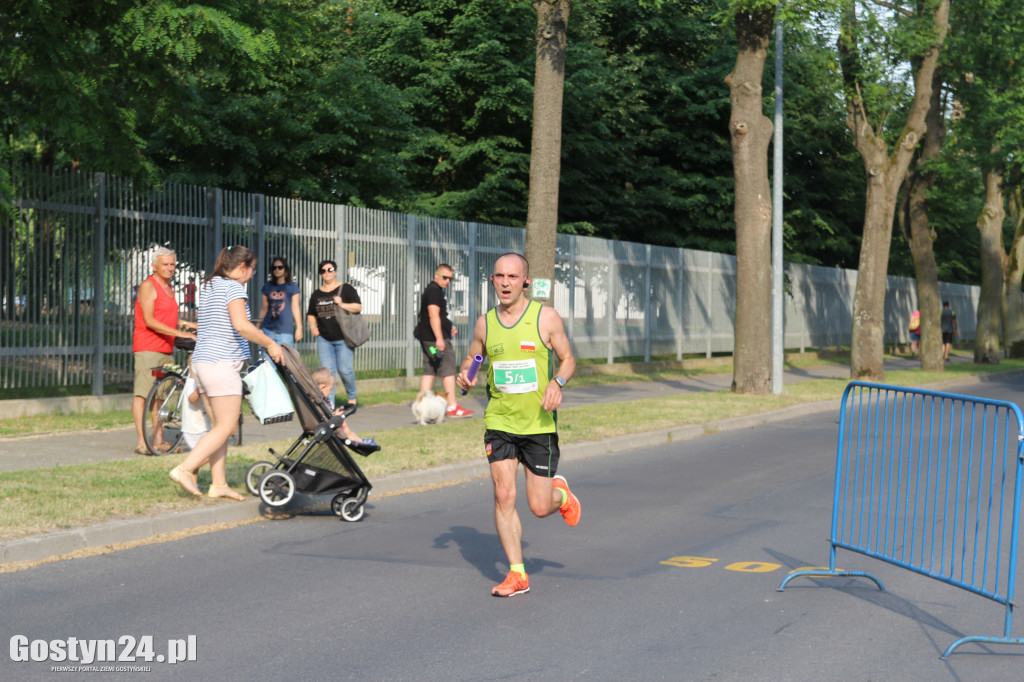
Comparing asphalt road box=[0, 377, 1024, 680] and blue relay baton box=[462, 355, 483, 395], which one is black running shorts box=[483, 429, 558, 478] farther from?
asphalt road box=[0, 377, 1024, 680]

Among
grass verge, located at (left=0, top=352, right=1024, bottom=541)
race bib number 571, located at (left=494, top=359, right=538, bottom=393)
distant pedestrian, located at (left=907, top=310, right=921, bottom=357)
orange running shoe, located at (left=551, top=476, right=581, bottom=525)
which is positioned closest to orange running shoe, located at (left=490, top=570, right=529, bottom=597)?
orange running shoe, located at (left=551, top=476, right=581, bottom=525)

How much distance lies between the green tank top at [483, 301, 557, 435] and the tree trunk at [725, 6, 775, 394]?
554 inches

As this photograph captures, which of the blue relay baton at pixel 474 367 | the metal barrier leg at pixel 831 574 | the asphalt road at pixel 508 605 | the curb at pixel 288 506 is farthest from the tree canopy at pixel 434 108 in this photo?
the metal barrier leg at pixel 831 574

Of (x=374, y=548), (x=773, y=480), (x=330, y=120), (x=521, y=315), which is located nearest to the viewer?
(x=521, y=315)

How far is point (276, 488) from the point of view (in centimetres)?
853

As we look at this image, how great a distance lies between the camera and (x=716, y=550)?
308 inches

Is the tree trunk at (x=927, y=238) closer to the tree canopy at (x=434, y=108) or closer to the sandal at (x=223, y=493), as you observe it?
the tree canopy at (x=434, y=108)

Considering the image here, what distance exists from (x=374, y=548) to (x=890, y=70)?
2282 centimetres

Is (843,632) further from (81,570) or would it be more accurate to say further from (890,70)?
(890,70)

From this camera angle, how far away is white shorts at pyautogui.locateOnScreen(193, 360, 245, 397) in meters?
8.72

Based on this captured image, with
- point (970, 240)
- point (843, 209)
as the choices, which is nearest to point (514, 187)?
point (843, 209)

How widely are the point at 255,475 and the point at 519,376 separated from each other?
3.64 metres

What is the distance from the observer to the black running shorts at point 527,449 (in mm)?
6480

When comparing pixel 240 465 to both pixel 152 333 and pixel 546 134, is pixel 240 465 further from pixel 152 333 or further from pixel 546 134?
pixel 546 134
